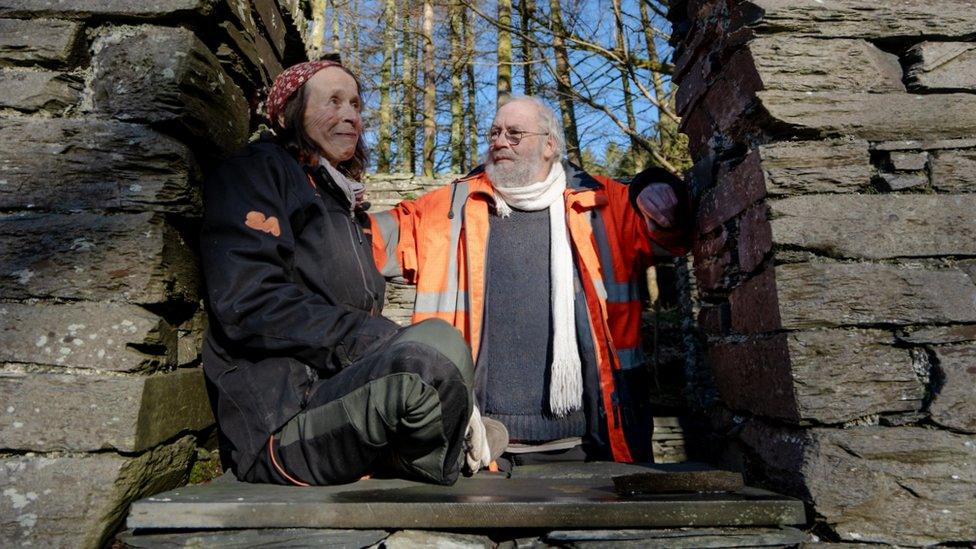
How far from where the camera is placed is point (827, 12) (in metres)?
2.21

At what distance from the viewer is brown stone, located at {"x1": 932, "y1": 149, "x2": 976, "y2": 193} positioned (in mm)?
2062

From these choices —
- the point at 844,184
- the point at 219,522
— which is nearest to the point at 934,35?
the point at 844,184

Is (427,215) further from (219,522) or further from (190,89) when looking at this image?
(219,522)

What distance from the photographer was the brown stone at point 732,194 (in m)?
2.16

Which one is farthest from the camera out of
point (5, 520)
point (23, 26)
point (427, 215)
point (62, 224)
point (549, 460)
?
point (427, 215)

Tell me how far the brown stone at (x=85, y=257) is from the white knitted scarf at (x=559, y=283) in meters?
1.56

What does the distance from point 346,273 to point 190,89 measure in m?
0.81

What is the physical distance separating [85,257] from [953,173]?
8.78 feet

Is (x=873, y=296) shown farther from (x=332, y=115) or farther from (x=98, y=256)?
(x=98, y=256)

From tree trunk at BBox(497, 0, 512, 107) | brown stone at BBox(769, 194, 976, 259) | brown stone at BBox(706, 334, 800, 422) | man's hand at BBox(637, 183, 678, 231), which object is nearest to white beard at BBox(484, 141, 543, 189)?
man's hand at BBox(637, 183, 678, 231)

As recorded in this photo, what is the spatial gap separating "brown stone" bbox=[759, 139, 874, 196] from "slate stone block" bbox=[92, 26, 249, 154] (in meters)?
1.90

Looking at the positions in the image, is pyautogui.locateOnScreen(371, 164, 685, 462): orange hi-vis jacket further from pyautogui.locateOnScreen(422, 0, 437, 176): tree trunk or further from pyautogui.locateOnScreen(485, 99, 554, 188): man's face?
pyautogui.locateOnScreen(422, 0, 437, 176): tree trunk

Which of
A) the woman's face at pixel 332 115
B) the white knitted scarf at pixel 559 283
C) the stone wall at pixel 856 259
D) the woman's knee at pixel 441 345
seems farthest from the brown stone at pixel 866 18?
the woman's face at pixel 332 115

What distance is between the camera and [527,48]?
1112cm
